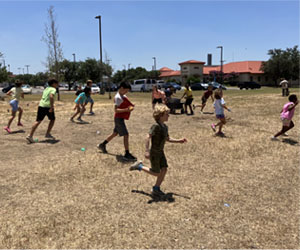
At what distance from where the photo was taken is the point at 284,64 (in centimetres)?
5994

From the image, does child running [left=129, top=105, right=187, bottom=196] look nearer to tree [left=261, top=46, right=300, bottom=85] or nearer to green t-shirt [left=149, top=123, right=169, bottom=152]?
green t-shirt [left=149, top=123, right=169, bottom=152]

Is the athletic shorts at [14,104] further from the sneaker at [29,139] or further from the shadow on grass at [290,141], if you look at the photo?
the shadow on grass at [290,141]

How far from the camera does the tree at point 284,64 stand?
59700mm

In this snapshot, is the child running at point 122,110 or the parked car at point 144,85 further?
the parked car at point 144,85

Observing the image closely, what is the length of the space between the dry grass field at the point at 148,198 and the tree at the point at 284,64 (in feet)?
196

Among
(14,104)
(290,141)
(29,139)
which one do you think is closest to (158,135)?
(29,139)

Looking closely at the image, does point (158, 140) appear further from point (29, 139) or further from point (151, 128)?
point (29, 139)

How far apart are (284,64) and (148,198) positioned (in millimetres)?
64529

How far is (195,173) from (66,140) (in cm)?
428

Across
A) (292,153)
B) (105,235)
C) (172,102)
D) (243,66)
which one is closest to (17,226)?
(105,235)

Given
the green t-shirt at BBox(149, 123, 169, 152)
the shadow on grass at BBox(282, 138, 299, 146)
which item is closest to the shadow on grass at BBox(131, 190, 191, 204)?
the green t-shirt at BBox(149, 123, 169, 152)

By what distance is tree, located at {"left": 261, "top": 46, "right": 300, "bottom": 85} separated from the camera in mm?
59700

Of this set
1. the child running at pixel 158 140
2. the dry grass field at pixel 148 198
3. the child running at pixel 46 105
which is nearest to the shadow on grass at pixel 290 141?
the dry grass field at pixel 148 198

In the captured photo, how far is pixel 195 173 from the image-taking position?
5316 mm
